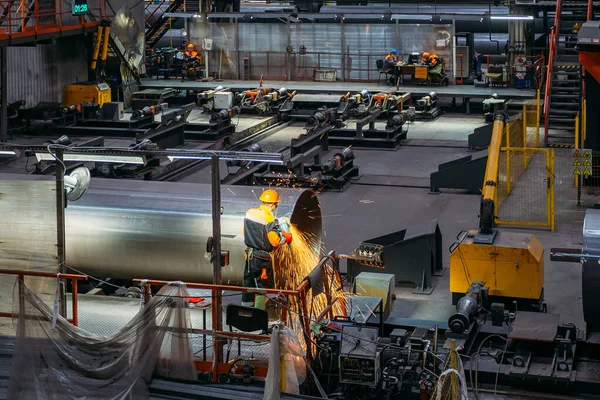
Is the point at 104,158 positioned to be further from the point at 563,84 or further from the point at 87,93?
the point at 87,93

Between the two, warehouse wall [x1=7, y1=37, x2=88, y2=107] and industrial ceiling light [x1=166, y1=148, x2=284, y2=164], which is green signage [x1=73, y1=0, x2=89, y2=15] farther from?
industrial ceiling light [x1=166, y1=148, x2=284, y2=164]

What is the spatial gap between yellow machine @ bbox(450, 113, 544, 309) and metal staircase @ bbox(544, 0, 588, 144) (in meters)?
11.4

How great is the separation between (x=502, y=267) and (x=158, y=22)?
25.7 m

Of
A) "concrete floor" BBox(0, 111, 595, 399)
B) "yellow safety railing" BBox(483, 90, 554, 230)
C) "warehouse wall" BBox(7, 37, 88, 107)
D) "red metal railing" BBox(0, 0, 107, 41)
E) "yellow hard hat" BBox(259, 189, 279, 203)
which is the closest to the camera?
"yellow hard hat" BBox(259, 189, 279, 203)

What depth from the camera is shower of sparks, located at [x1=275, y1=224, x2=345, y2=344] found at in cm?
1131

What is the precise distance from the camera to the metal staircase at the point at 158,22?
36.0 m

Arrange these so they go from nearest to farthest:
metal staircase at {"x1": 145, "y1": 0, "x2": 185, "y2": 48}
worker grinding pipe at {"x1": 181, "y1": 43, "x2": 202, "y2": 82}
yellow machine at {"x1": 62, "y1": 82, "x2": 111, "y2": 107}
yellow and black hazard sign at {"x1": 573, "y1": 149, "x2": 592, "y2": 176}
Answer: yellow and black hazard sign at {"x1": 573, "y1": 149, "x2": 592, "y2": 176} < yellow machine at {"x1": 62, "y1": 82, "x2": 111, "y2": 107} < worker grinding pipe at {"x1": 181, "y1": 43, "x2": 202, "y2": 82} < metal staircase at {"x1": 145, "y1": 0, "x2": 185, "y2": 48}

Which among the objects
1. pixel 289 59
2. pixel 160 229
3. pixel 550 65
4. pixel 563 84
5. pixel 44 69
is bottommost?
pixel 160 229

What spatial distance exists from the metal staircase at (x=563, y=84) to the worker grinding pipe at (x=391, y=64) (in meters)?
5.25

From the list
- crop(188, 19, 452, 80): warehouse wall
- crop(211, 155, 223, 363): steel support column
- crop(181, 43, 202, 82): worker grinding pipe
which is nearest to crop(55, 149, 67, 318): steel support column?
crop(211, 155, 223, 363): steel support column

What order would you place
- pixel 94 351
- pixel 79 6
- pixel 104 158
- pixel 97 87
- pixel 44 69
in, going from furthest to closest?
pixel 44 69 < pixel 97 87 < pixel 79 6 < pixel 104 158 < pixel 94 351

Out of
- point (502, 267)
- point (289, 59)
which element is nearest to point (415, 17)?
point (289, 59)

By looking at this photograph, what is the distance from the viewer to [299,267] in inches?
497

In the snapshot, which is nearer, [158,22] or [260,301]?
[260,301]
